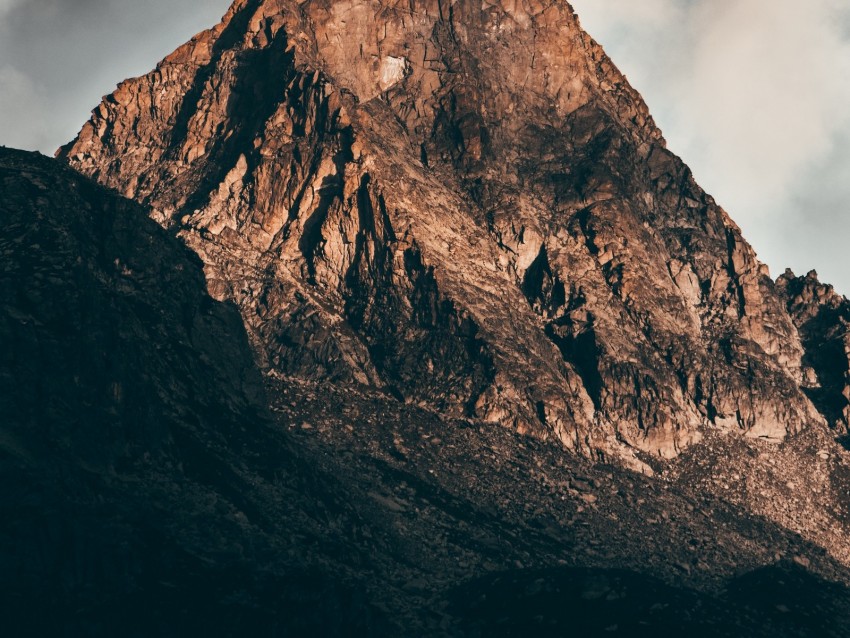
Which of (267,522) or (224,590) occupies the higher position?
(267,522)

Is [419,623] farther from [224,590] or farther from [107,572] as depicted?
[107,572]

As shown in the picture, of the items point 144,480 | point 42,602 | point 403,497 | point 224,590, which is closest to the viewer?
point 42,602

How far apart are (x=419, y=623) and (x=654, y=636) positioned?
98.0ft

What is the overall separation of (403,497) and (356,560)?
2441 cm

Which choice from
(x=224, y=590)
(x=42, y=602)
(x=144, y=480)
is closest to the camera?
(x=42, y=602)

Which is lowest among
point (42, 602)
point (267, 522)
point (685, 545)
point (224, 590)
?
point (42, 602)

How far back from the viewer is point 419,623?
15762 cm

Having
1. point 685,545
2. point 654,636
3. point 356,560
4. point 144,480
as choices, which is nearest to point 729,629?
point 654,636

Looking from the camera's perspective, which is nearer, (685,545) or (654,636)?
(654,636)

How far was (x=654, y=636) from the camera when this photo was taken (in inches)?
6442

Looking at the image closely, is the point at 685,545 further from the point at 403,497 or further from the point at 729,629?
the point at 403,497

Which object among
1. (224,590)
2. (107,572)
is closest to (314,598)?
(224,590)

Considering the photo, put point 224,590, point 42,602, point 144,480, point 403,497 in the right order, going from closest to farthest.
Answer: point 42,602 < point 224,590 < point 144,480 < point 403,497

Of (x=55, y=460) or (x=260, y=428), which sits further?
(x=260, y=428)
